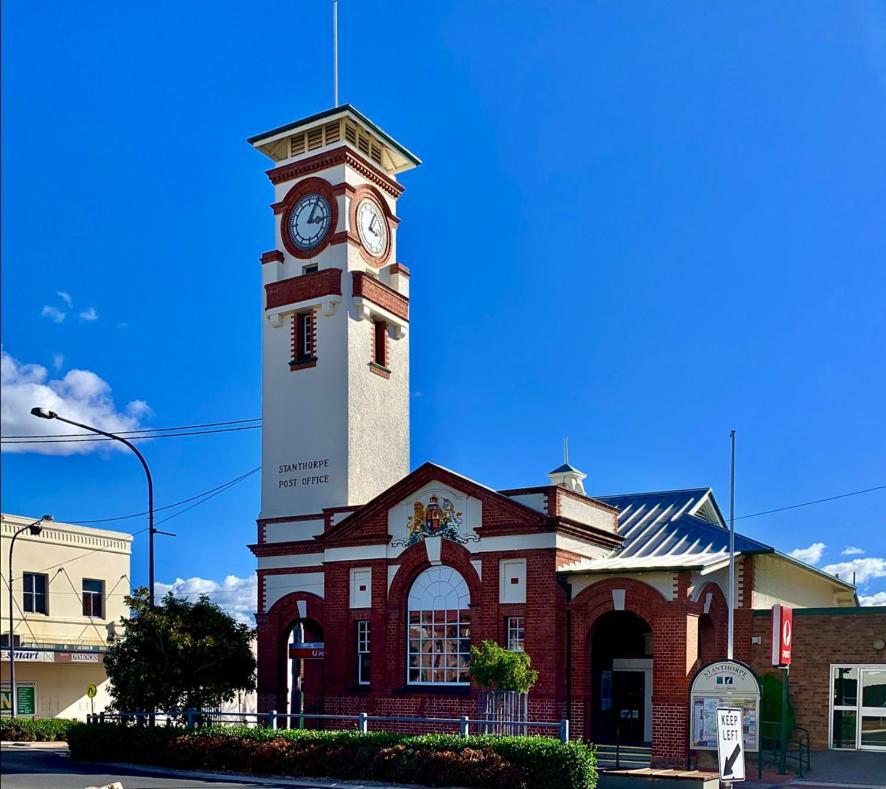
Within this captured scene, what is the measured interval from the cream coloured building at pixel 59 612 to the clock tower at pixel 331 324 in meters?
14.4

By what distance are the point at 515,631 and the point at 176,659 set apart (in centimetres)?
933

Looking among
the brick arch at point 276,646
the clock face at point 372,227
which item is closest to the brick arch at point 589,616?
the brick arch at point 276,646

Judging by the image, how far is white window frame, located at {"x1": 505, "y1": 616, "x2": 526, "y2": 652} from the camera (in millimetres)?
28459

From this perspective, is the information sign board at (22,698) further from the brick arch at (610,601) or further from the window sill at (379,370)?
the brick arch at (610,601)

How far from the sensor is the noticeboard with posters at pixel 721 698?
21.4 m

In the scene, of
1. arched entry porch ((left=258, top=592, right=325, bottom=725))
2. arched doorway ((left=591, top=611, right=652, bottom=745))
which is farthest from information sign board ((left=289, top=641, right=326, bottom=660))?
arched doorway ((left=591, top=611, right=652, bottom=745))

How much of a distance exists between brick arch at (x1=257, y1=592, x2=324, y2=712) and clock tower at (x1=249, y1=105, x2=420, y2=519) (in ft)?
10.3

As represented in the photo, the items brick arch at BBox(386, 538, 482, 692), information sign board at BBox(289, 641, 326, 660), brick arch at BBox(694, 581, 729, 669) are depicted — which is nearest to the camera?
brick arch at BBox(694, 581, 729, 669)

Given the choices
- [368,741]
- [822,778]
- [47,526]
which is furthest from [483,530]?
[47,526]

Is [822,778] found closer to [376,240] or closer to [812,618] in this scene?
[812,618]

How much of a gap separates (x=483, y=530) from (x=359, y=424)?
8.03 meters

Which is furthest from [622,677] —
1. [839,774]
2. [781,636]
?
[839,774]

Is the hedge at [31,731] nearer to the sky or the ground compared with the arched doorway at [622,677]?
nearer to the ground

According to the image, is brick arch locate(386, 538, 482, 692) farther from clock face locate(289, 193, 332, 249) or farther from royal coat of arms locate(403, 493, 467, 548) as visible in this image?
clock face locate(289, 193, 332, 249)
